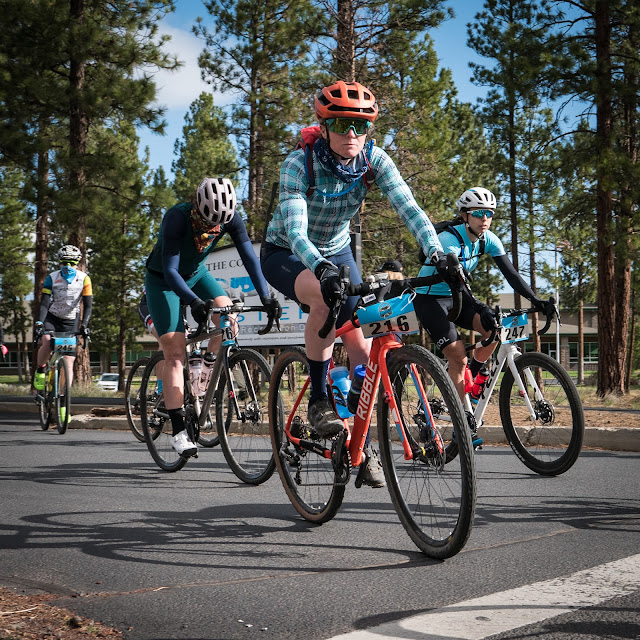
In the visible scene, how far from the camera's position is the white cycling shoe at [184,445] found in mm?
6336

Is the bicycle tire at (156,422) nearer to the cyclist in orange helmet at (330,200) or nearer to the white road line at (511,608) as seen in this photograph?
the cyclist in orange helmet at (330,200)

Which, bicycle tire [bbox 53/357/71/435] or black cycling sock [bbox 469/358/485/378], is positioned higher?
black cycling sock [bbox 469/358/485/378]

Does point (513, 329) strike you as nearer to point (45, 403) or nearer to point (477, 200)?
point (477, 200)

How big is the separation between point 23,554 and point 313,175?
241 cm

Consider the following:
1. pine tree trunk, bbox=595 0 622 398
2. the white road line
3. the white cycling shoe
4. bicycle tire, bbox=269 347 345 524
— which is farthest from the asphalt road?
pine tree trunk, bbox=595 0 622 398

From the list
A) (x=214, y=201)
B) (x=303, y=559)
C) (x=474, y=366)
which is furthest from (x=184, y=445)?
(x=303, y=559)

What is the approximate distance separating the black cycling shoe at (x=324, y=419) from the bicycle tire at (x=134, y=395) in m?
3.63

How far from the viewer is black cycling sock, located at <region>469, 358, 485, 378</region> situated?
23.1 ft

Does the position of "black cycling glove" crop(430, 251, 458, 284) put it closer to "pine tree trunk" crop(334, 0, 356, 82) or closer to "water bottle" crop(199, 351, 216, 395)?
"water bottle" crop(199, 351, 216, 395)

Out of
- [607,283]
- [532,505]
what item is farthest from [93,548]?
[607,283]

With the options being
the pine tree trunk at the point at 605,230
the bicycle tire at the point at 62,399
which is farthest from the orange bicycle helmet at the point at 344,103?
the pine tree trunk at the point at 605,230

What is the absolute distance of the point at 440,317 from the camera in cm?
696

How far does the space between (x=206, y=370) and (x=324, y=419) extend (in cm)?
250

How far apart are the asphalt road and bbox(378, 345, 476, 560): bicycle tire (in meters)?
0.14
